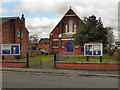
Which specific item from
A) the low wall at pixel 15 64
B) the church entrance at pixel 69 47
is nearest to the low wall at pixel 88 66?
the low wall at pixel 15 64

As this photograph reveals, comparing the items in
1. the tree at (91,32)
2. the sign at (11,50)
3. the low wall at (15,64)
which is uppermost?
the tree at (91,32)

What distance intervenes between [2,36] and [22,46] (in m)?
6.54

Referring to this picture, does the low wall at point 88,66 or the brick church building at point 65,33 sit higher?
the brick church building at point 65,33

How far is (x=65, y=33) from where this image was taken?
30094 millimetres

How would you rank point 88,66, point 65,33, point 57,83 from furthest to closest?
point 65,33, point 88,66, point 57,83

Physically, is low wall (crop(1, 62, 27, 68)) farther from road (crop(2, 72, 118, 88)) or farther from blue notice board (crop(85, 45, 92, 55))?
blue notice board (crop(85, 45, 92, 55))

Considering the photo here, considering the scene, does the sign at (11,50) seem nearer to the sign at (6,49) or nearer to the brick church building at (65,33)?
the sign at (6,49)

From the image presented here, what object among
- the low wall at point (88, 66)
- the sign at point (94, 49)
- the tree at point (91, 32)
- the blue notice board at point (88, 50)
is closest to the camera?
the low wall at point (88, 66)

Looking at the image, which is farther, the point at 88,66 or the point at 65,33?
the point at 65,33

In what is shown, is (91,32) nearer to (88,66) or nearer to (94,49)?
(94,49)

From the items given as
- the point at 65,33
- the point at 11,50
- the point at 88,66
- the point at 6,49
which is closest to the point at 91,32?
the point at 88,66

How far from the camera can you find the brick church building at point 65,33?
29391 mm

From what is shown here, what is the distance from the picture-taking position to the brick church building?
96.4ft

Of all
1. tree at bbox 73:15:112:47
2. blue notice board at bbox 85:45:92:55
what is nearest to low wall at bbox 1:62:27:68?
blue notice board at bbox 85:45:92:55
